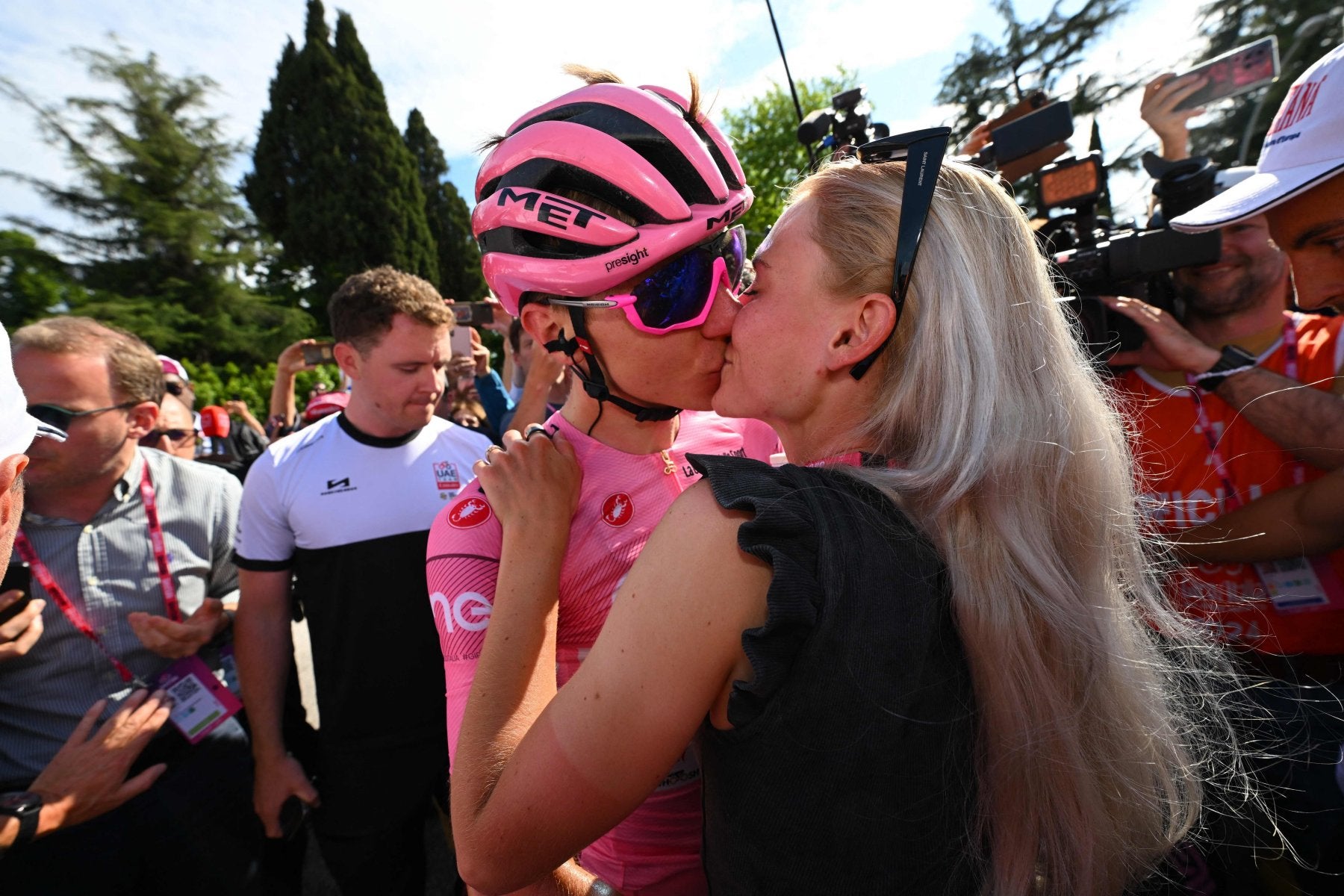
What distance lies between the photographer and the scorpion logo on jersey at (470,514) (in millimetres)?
1554

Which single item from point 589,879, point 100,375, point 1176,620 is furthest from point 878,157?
point 100,375

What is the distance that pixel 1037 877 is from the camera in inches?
46.1

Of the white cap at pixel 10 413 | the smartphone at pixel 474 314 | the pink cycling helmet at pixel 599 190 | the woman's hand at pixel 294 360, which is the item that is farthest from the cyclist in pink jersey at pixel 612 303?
the woman's hand at pixel 294 360

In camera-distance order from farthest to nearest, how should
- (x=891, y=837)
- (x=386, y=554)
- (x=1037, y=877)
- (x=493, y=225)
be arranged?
(x=386, y=554) < (x=493, y=225) < (x=1037, y=877) < (x=891, y=837)

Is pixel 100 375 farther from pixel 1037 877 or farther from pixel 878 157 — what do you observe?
pixel 1037 877

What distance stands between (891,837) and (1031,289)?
1.05 metres

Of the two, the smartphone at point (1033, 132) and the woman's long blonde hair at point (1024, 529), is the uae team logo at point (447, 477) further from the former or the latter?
the smartphone at point (1033, 132)

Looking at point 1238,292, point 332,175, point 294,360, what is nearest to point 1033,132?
point 1238,292

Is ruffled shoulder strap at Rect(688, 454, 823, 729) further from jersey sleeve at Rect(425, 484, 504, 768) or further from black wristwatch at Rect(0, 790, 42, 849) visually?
black wristwatch at Rect(0, 790, 42, 849)

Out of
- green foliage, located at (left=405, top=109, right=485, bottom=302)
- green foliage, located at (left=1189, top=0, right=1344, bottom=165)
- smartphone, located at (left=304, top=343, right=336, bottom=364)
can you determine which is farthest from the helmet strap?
green foliage, located at (left=405, top=109, right=485, bottom=302)

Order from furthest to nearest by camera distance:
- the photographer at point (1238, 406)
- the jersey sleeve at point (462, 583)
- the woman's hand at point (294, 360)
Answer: the woman's hand at point (294, 360) < the photographer at point (1238, 406) < the jersey sleeve at point (462, 583)

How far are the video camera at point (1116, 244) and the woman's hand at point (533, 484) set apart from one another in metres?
1.95

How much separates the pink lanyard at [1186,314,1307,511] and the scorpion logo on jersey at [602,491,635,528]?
2.43m

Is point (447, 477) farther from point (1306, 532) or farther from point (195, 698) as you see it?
A: point (1306, 532)
